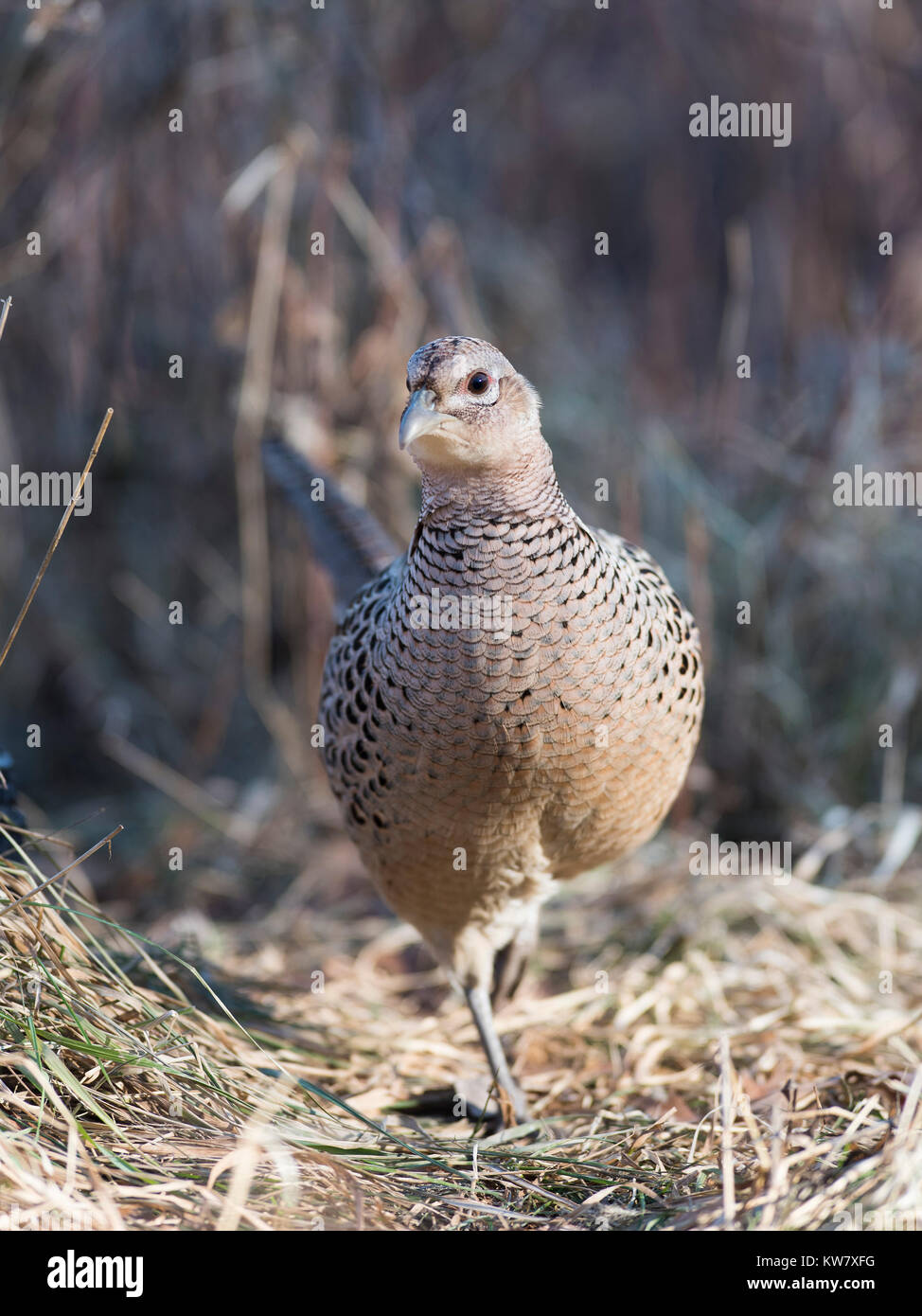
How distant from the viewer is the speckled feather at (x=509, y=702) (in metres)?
2.33

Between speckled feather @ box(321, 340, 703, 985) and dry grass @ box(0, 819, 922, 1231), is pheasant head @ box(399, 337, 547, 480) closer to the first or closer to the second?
speckled feather @ box(321, 340, 703, 985)

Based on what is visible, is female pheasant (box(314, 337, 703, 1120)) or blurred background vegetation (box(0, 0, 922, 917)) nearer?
female pheasant (box(314, 337, 703, 1120))

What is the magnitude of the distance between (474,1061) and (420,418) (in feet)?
6.05

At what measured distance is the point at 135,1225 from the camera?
1.97 meters

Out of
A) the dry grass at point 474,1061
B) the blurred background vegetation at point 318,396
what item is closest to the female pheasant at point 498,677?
the dry grass at point 474,1061

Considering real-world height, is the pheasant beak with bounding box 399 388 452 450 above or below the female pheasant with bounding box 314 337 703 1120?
above

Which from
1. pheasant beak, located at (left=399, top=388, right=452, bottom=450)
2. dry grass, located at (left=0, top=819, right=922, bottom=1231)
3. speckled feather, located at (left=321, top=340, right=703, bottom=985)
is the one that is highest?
pheasant beak, located at (left=399, top=388, right=452, bottom=450)

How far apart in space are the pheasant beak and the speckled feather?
0.17 ft

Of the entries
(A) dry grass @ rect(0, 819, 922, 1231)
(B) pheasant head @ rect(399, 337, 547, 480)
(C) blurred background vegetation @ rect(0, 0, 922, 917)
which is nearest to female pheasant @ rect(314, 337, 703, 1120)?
(B) pheasant head @ rect(399, 337, 547, 480)

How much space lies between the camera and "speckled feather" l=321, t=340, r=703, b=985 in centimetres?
233

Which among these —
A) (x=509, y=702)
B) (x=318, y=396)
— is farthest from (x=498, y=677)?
(x=318, y=396)

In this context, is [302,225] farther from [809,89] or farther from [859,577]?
[809,89]

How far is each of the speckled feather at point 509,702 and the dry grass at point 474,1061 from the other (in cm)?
55
